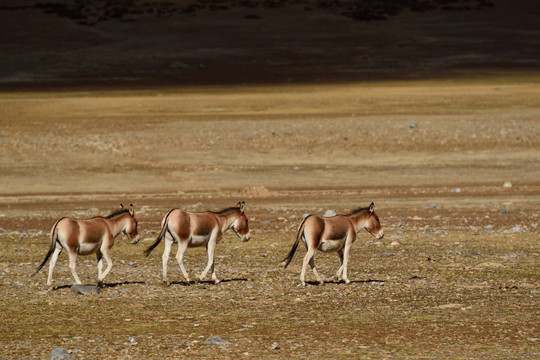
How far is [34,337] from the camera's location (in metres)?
11.5

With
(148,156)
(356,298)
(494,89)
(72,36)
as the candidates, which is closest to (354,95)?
(494,89)

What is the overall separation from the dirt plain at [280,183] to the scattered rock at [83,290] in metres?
0.13

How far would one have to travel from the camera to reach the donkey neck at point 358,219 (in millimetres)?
15776

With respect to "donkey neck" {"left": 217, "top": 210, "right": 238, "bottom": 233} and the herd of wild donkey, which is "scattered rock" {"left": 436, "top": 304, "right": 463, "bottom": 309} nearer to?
the herd of wild donkey

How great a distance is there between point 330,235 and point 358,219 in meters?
1.12

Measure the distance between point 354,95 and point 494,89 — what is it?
29.1 ft

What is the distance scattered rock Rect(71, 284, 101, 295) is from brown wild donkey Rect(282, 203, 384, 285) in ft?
10.0

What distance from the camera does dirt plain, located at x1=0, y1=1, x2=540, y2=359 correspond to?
473 inches

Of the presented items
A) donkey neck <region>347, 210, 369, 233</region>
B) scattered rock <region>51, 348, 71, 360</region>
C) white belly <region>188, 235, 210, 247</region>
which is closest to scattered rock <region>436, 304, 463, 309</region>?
donkey neck <region>347, 210, 369, 233</region>

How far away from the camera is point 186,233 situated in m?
15.0

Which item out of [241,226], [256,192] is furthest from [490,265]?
[256,192]

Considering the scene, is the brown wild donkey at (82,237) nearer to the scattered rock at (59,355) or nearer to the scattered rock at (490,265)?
the scattered rock at (59,355)

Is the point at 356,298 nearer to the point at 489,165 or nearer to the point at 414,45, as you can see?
the point at 489,165

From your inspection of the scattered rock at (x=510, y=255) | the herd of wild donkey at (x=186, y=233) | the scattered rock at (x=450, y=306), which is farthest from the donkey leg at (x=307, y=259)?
the scattered rock at (x=510, y=255)
